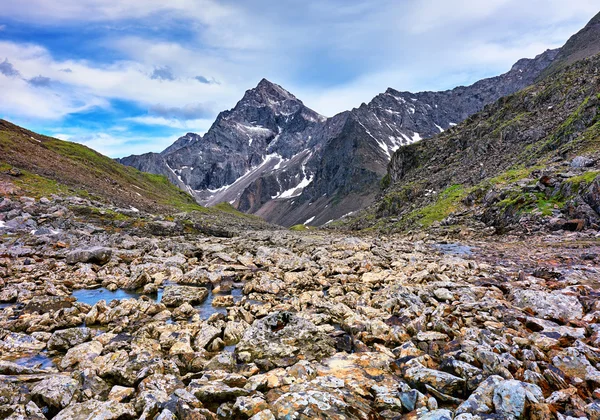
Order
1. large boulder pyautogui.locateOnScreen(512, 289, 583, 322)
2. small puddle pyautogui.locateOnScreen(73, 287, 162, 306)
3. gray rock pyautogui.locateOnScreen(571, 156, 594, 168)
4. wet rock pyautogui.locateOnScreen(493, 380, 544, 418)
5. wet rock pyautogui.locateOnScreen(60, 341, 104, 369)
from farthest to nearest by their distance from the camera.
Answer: gray rock pyautogui.locateOnScreen(571, 156, 594, 168), small puddle pyautogui.locateOnScreen(73, 287, 162, 306), large boulder pyautogui.locateOnScreen(512, 289, 583, 322), wet rock pyautogui.locateOnScreen(60, 341, 104, 369), wet rock pyautogui.locateOnScreen(493, 380, 544, 418)

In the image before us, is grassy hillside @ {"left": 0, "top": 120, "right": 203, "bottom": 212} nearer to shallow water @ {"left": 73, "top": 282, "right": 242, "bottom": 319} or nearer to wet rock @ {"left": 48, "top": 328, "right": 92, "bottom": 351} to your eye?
shallow water @ {"left": 73, "top": 282, "right": 242, "bottom": 319}

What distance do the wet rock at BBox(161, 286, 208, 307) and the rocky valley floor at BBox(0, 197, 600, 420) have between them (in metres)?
0.12

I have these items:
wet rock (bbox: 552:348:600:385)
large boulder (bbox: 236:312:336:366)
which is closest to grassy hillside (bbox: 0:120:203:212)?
large boulder (bbox: 236:312:336:366)

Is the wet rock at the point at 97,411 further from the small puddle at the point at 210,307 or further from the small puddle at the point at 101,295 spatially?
the small puddle at the point at 101,295

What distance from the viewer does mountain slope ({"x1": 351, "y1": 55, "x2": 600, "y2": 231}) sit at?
1586 inches

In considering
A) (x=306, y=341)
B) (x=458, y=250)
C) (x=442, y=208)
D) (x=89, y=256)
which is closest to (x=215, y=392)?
(x=306, y=341)

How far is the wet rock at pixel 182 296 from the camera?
61.8 ft

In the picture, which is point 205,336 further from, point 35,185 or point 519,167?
point 519,167

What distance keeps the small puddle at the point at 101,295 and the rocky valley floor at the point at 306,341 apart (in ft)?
0.72

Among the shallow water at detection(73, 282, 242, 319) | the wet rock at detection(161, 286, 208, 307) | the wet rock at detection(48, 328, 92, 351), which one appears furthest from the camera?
the wet rock at detection(161, 286, 208, 307)

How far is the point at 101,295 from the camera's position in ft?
67.6

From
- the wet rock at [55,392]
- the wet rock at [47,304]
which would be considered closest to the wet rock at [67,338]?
the wet rock at [55,392]

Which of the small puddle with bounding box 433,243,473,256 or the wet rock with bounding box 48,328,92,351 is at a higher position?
the small puddle with bounding box 433,243,473,256

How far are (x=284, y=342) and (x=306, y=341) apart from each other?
35.6 inches
